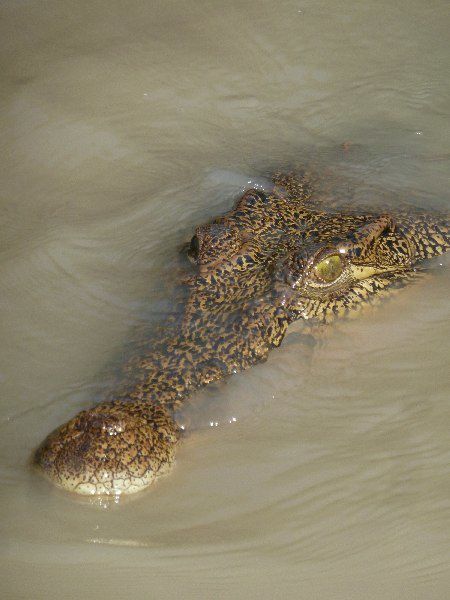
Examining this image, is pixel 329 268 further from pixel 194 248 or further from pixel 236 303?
pixel 194 248

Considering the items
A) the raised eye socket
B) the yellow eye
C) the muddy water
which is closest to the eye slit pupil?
the raised eye socket

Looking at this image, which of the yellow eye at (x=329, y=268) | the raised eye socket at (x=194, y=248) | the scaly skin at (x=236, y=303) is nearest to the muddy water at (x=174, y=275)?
the scaly skin at (x=236, y=303)

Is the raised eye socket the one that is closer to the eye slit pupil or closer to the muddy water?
the eye slit pupil

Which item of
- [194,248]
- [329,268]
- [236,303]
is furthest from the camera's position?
[194,248]

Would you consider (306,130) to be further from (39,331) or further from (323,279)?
(39,331)

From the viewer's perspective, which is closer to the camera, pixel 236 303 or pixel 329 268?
pixel 236 303

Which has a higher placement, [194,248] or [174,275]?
[194,248]

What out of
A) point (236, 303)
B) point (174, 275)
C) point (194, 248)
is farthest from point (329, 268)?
point (174, 275)
